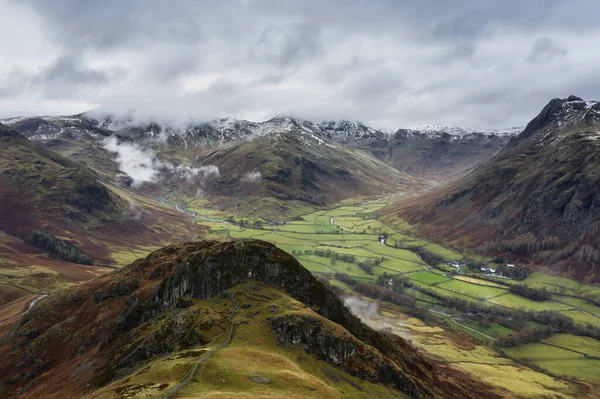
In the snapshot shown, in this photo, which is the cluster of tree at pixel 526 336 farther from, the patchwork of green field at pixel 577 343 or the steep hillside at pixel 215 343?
the steep hillside at pixel 215 343

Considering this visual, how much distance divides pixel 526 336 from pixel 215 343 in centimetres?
17543

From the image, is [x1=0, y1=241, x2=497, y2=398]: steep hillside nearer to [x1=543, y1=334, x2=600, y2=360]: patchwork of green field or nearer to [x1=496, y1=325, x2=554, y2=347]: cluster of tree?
[x1=496, y1=325, x2=554, y2=347]: cluster of tree

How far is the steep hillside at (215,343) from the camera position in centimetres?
6462

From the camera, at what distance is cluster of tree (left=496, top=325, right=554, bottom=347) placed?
18816cm

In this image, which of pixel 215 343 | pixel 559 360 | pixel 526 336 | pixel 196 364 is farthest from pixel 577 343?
pixel 196 364

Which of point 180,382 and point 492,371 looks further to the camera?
point 492,371

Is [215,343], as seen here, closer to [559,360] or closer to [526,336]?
[559,360]

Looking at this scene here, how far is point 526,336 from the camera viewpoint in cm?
18975

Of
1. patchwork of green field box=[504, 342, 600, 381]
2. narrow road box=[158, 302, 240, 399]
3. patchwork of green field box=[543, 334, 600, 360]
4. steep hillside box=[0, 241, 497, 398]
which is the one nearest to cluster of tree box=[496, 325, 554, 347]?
patchwork of green field box=[504, 342, 600, 381]

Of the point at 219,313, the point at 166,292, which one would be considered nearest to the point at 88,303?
the point at 166,292

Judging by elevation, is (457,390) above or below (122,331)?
below

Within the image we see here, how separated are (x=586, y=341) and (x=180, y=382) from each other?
687 feet

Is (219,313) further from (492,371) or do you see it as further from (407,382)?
(492,371)

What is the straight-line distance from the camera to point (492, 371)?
517 feet
